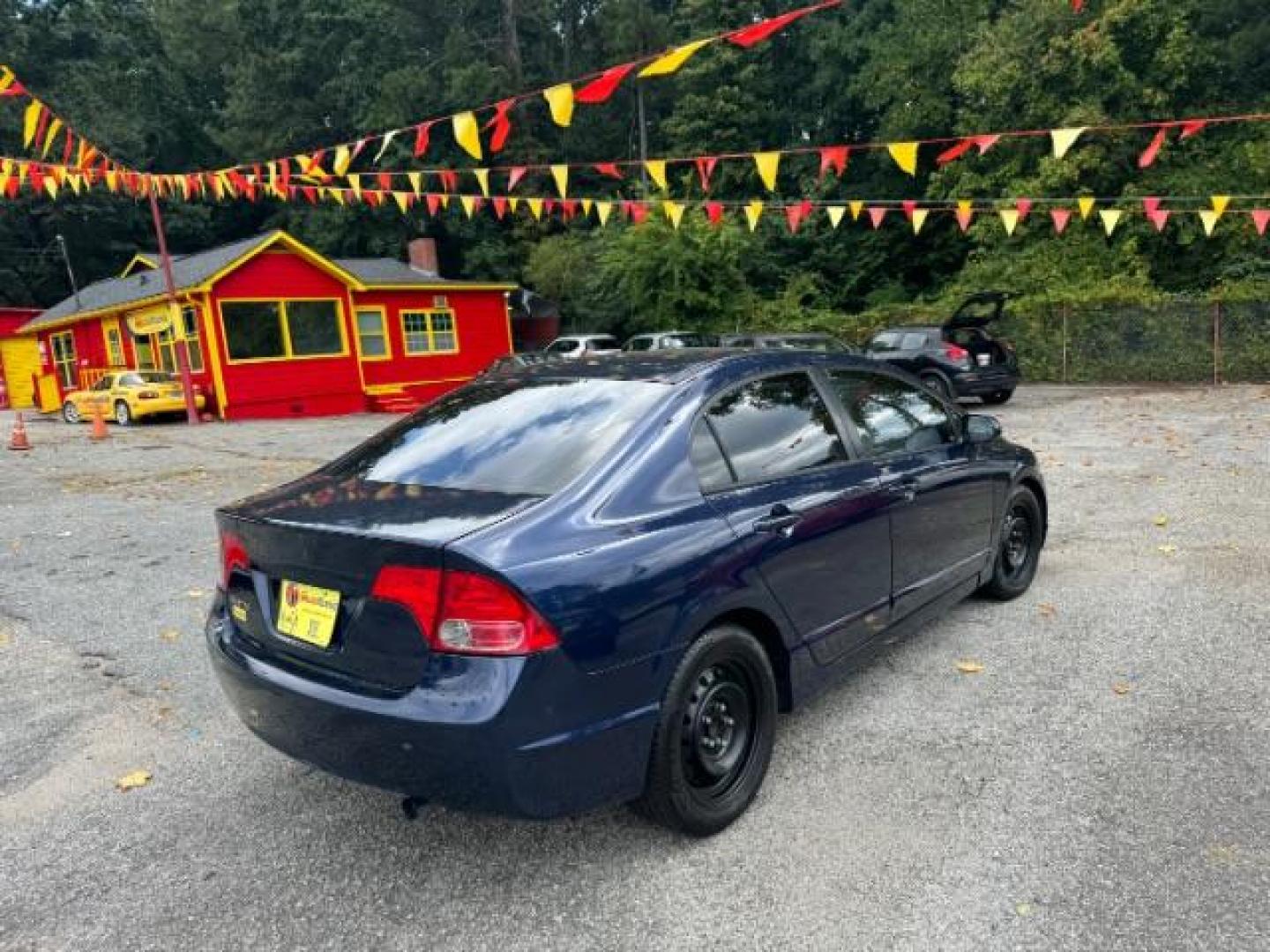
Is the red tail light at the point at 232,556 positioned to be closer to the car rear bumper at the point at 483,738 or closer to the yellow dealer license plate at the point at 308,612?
the yellow dealer license plate at the point at 308,612

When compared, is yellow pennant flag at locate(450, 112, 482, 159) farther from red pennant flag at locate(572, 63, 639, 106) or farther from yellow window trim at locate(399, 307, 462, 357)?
yellow window trim at locate(399, 307, 462, 357)

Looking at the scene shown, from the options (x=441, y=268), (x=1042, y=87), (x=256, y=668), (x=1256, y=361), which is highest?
(x=1042, y=87)

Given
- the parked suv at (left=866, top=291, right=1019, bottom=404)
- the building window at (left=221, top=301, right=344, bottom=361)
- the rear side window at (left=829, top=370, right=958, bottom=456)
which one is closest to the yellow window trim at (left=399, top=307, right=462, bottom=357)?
the building window at (left=221, top=301, right=344, bottom=361)

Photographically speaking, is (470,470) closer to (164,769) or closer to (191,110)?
(164,769)

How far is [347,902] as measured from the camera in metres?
2.49

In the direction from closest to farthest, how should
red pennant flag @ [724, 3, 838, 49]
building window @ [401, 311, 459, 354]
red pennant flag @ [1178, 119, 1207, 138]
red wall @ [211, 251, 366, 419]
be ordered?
1. red pennant flag @ [724, 3, 838, 49]
2. red pennant flag @ [1178, 119, 1207, 138]
3. red wall @ [211, 251, 366, 419]
4. building window @ [401, 311, 459, 354]

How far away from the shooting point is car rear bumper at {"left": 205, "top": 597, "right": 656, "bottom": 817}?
2.23 metres

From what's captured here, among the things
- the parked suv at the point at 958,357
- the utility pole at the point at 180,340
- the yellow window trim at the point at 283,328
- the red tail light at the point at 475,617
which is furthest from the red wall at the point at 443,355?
the red tail light at the point at 475,617

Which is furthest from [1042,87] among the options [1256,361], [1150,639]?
[1150,639]

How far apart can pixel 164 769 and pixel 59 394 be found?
28.4m

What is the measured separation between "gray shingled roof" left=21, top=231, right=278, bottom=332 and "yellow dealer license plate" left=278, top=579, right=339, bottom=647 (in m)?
19.7

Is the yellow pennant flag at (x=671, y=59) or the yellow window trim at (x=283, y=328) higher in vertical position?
the yellow pennant flag at (x=671, y=59)

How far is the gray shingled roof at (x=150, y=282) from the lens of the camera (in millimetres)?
20625

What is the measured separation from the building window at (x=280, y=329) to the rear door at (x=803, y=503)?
19960 mm
